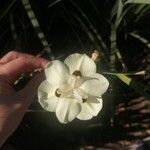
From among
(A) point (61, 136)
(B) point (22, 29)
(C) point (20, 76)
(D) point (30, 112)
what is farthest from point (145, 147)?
(C) point (20, 76)

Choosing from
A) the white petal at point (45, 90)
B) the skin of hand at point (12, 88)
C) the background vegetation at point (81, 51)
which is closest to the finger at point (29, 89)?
the skin of hand at point (12, 88)

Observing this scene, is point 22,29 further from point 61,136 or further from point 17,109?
point 17,109

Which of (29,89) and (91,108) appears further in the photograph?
→ (29,89)

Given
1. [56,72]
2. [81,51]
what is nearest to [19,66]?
[56,72]

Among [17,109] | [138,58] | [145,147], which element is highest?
[17,109]

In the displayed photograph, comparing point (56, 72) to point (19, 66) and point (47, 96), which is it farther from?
point (19, 66)

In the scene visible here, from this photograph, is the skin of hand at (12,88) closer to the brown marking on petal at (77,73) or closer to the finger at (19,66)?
the finger at (19,66)
